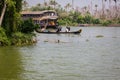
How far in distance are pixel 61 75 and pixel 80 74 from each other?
1.02 m

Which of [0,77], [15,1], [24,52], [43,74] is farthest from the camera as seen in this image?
[15,1]

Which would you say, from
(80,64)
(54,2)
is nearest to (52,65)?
(80,64)

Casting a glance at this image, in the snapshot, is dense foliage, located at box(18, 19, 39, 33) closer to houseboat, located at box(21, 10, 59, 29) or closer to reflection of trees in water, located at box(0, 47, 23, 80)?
reflection of trees in water, located at box(0, 47, 23, 80)

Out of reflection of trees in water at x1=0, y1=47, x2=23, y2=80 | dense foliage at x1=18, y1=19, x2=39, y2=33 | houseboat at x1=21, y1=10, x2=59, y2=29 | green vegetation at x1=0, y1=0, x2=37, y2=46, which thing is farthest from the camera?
houseboat at x1=21, y1=10, x2=59, y2=29

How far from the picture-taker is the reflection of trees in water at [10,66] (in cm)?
1858

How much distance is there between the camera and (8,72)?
775 inches

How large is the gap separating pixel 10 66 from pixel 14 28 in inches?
563

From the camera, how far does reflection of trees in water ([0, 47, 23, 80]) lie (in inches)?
731

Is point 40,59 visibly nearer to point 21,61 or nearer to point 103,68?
point 21,61

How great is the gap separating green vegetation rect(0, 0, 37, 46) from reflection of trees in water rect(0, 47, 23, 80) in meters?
4.51

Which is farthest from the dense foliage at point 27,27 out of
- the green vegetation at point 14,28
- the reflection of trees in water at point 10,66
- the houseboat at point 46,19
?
the houseboat at point 46,19

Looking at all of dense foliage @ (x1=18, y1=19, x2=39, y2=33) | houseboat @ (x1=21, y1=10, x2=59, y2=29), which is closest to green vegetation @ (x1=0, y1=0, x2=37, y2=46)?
dense foliage @ (x1=18, y1=19, x2=39, y2=33)

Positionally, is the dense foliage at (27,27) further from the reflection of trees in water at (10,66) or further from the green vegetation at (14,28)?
the reflection of trees in water at (10,66)

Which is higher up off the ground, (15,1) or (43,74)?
(15,1)
